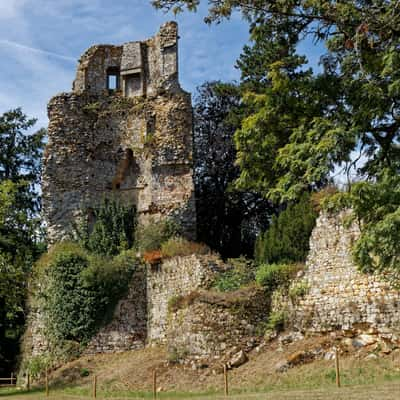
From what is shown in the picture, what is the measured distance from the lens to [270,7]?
46.8 feet

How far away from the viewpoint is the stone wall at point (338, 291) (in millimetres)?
20172

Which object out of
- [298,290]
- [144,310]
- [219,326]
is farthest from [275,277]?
[144,310]

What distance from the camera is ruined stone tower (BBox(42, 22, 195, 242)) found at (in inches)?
1272

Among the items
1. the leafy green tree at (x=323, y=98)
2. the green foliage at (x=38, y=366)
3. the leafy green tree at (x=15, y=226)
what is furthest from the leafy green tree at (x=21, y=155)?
the leafy green tree at (x=323, y=98)

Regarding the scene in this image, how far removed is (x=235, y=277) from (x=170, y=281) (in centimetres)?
336

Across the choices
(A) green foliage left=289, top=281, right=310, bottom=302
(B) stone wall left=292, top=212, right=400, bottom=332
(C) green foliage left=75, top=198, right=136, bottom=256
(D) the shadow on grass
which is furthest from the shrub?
(B) stone wall left=292, top=212, right=400, bottom=332

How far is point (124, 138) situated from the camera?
3472 cm

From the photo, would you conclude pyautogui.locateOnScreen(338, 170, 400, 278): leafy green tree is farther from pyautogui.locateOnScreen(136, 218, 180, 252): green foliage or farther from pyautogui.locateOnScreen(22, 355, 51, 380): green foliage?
pyautogui.locateOnScreen(22, 355, 51, 380): green foliage

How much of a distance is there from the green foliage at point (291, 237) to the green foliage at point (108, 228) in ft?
27.1

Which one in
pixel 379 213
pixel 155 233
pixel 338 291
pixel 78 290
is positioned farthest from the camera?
pixel 155 233

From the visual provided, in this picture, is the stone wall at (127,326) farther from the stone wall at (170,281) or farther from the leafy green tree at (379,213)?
the leafy green tree at (379,213)

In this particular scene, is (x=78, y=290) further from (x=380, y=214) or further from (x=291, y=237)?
(x=380, y=214)

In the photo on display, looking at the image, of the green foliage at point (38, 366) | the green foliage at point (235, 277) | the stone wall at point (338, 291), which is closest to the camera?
the stone wall at point (338, 291)

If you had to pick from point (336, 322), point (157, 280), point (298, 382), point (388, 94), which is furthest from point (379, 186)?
point (157, 280)
